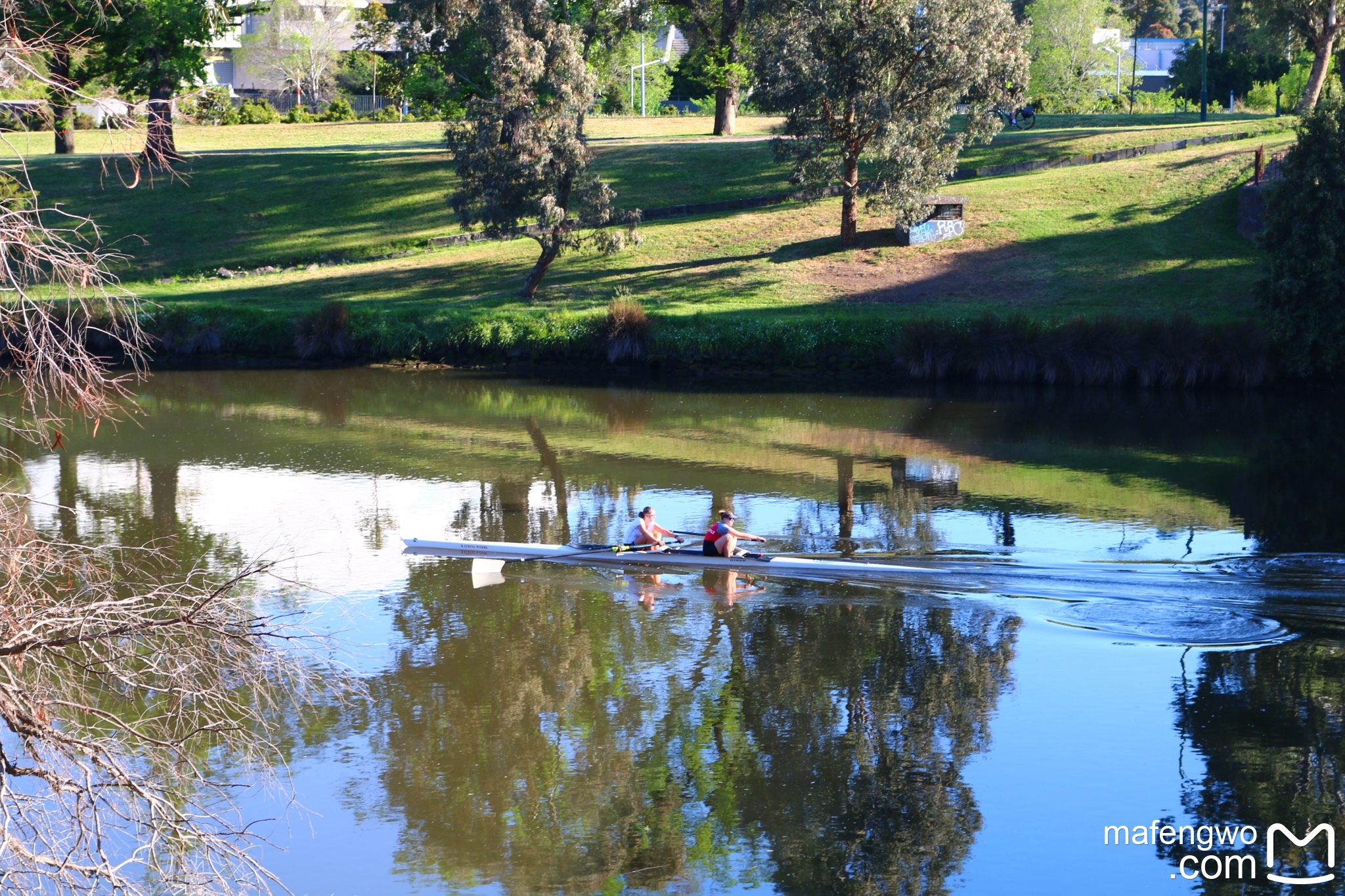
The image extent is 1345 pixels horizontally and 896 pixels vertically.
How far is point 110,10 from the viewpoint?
41.8 metres

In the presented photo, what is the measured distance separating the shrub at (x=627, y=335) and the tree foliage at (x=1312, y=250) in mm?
16609

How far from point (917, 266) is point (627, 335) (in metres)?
10.3

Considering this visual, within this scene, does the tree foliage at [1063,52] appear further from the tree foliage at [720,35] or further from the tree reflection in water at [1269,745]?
the tree reflection in water at [1269,745]

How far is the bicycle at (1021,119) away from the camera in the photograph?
55.4 m

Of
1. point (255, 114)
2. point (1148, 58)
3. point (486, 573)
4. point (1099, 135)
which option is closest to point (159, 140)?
point (486, 573)

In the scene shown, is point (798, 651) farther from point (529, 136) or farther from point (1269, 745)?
point (529, 136)

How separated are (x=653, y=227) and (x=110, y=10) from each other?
19789 millimetres

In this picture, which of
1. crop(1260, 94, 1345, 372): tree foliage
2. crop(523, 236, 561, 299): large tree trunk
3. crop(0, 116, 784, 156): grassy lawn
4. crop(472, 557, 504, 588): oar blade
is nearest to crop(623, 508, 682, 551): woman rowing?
crop(472, 557, 504, 588): oar blade

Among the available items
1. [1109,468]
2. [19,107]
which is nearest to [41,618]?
[19,107]

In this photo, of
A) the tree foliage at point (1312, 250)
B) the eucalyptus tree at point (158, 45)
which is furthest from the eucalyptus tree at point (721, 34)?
the tree foliage at point (1312, 250)

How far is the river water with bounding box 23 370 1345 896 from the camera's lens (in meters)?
10.7

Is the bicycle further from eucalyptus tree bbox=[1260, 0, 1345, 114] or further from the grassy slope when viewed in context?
eucalyptus tree bbox=[1260, 0, 1345, 114]

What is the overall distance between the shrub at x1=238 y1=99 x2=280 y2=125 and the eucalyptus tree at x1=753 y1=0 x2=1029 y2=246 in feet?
130

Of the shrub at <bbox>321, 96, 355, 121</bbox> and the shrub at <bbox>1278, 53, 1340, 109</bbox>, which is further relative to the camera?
the shrub at <bbox>321, 96, 355, 121</bbox>
